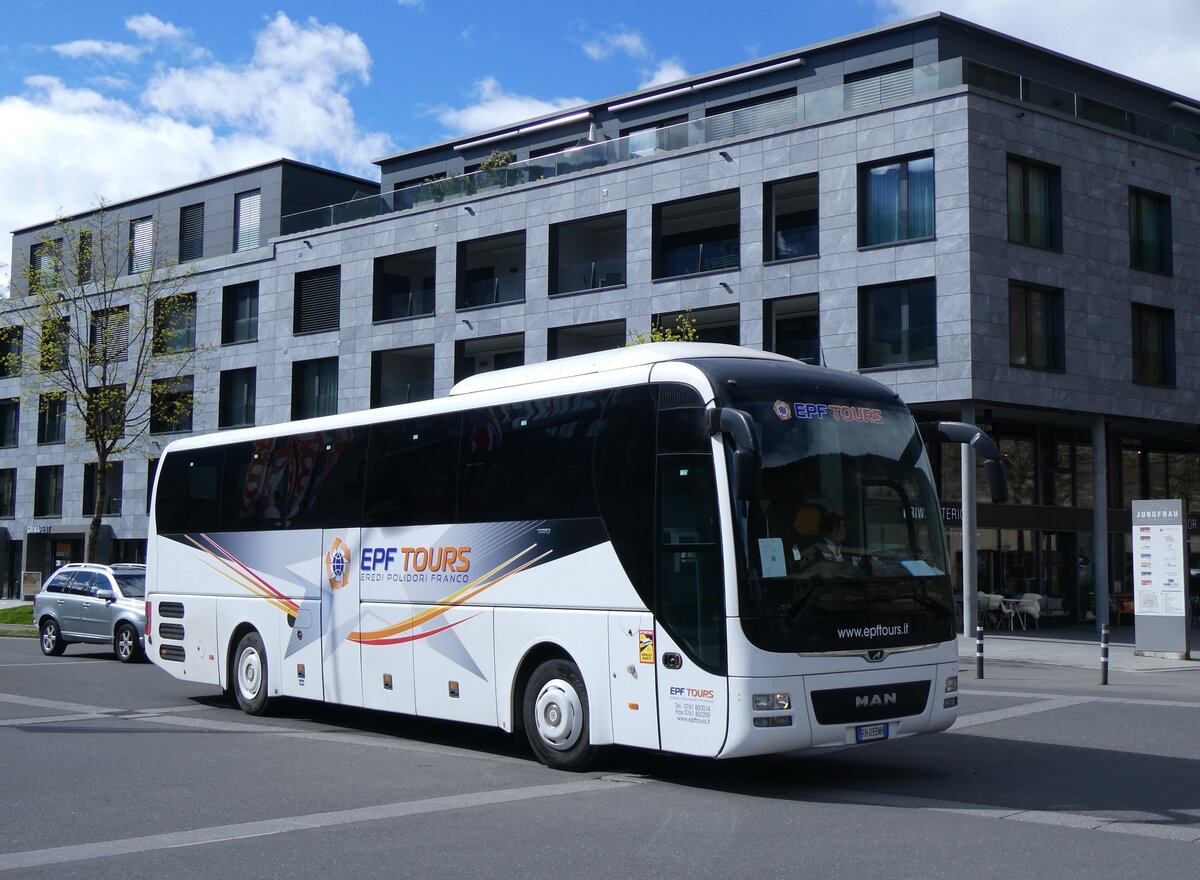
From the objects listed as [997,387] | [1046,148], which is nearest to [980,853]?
[997,387]

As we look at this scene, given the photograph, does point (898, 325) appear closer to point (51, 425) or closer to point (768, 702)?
point (768, 702)

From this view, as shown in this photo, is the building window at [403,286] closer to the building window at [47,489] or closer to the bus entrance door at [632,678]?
the building window at [47,489]

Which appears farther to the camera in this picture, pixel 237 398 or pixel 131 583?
pixel 237 398

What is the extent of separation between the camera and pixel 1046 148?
3203cm

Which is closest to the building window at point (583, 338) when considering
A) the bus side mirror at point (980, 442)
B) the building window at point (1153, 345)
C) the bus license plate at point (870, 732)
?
the building window at point (1153, 345)

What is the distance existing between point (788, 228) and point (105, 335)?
19083 millimetres

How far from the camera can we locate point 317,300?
44125 mm

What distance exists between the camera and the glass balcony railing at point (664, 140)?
1238 inches

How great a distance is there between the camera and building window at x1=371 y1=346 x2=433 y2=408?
4175 cm

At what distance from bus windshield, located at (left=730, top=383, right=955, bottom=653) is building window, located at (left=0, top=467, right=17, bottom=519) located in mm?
53091

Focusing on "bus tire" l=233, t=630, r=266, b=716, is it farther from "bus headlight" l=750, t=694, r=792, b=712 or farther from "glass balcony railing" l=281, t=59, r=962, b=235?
"glass balcony railing" l=281, t=59, r=962, b=235

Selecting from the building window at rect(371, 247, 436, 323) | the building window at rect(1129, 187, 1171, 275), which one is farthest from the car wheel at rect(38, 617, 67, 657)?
the building window at rect(1129, 187, 1171, 275)

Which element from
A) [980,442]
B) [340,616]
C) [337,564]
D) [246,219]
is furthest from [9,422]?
[980,442]

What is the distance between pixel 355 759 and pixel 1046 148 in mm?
26195
